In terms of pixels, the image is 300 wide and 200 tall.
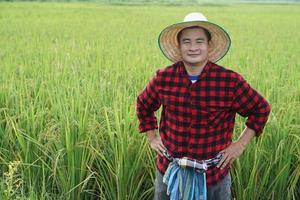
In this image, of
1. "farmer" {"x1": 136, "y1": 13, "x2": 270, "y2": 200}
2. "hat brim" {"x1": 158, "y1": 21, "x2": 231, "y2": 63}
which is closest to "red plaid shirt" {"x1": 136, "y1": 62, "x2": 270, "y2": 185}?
"farmer" {"x1": 136, "y1": 13, "x2": 270, "y2": 200}

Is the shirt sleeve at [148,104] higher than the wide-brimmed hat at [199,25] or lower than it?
lower

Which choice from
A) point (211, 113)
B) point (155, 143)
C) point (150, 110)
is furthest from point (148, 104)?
point (211, 113)

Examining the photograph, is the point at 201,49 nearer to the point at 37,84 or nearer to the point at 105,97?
the point at 105,97

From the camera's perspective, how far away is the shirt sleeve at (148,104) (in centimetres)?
177

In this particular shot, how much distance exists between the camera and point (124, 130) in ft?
7.14

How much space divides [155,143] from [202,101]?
0.97ft

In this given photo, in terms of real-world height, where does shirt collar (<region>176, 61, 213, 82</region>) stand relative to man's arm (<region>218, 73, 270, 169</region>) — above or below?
above

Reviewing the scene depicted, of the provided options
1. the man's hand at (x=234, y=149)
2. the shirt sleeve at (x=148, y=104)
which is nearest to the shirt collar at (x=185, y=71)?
the shirt sleeve at (x=148, y=104)

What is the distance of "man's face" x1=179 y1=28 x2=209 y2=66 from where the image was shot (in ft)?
5.48

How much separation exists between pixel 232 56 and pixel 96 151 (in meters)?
2.93

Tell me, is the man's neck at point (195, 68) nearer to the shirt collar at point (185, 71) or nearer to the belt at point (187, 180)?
the shirt collar at point (185, 71)

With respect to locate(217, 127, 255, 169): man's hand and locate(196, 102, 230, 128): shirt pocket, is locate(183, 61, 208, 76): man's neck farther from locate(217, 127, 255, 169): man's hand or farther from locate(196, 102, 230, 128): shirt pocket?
locate(217, 127, 255, 169): man's hand

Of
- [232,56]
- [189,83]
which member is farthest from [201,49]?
[232,56]

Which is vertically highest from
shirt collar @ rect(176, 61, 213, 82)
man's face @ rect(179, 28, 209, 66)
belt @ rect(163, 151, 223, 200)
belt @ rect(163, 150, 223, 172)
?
man's face @ rect(179, 28, 209, 66)
